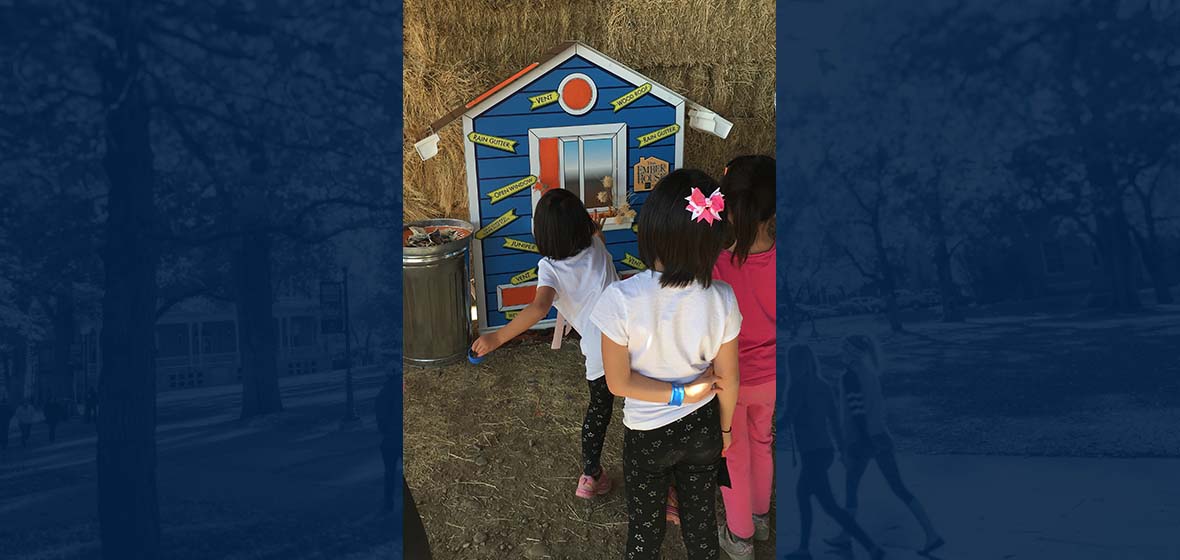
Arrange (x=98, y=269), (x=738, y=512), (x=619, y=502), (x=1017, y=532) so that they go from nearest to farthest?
(x=98, y=269) → (x=1017, y=532) → (x=738, y=512) → (x=619, y=502)

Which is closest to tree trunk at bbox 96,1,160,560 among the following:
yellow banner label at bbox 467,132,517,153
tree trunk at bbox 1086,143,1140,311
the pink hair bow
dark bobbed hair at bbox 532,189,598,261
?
the pink hair bow

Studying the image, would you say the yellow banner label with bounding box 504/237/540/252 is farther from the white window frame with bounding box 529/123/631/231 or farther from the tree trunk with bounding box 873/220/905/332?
the tree trunk with bounding box 873/220/905/332

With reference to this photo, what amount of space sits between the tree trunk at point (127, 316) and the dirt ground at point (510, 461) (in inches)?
74.8

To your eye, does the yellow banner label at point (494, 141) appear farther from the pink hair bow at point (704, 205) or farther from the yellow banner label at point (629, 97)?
the pink hair bow at point (704, 205)

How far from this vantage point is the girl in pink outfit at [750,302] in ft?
9.48

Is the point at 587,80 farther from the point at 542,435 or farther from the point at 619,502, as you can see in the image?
the point at 619,502

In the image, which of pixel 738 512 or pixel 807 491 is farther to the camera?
pixel 738 512

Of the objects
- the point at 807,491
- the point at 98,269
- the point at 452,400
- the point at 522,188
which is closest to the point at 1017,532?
the point at 807,491

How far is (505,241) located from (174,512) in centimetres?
403

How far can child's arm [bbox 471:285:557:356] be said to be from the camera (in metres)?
3.28

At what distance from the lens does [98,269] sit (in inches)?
69.1

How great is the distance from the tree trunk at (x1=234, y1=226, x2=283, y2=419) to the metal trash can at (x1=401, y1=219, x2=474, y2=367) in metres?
3.51

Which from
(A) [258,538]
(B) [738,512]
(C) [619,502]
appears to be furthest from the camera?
(C) [619,502]

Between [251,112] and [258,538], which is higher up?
[251,112]
